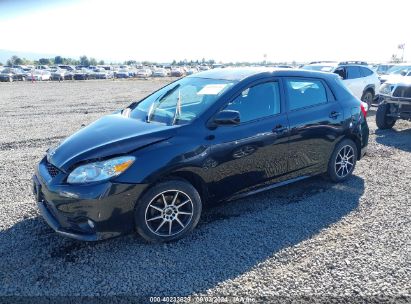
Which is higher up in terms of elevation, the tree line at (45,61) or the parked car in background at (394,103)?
the tree line at (45,61)

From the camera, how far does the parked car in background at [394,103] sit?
848 centimetres

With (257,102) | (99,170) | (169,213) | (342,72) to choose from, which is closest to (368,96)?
(342,72)

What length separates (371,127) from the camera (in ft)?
32.0

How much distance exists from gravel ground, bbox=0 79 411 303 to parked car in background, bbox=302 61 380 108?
751 cm

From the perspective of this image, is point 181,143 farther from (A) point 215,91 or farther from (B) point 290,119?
(B) point 290,119

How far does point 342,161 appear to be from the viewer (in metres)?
5.21

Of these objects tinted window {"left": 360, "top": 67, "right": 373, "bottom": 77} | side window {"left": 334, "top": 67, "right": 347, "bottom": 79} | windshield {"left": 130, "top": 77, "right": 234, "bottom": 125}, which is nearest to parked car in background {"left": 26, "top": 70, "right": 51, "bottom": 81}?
side window {"left": 334, "top": 67, "right": 347, "bottom": 79}

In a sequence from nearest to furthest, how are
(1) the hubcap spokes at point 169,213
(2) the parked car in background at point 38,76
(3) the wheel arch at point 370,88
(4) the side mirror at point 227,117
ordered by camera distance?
(1) the hubcap spokes at point 169,213
(4) the side mirror at point 227,117
(3) the wheel arch at point 370,88
(2) the parked car in background at point 38,76

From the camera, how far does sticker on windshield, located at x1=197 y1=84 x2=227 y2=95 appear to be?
13.5 feet

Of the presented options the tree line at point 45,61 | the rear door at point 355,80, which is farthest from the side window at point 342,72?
the tree line at point 45,61

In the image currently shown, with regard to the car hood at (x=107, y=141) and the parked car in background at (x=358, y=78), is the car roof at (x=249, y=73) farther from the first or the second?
the parked car in background at (x=358, y=78)

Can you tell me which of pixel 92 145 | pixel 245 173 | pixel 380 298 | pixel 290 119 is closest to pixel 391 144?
pixel 290 119

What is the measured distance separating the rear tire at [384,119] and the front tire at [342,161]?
4.56 m

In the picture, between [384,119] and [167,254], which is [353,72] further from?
[167,254]
